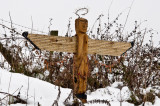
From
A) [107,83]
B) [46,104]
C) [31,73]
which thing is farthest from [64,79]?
[46,104]

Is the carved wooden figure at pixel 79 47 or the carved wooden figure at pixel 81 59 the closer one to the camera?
the carved wooden figure at pixel 79 47

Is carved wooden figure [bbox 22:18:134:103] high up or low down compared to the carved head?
down

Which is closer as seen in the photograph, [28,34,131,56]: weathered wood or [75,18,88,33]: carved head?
[28,34,131,56]: weathered wood

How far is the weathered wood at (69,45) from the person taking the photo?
1830mm

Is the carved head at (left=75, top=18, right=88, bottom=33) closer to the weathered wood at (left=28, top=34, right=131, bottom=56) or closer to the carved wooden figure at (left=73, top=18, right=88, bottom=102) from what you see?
the carved wooden figure at (left=73, top=18, right=88, bottom=102)

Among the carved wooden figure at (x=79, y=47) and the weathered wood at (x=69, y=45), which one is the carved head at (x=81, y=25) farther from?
the weathered wood at (x=69, y=45)

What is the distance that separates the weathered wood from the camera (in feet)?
6.01

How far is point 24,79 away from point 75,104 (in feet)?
2.38

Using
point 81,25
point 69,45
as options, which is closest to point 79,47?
point 69,45

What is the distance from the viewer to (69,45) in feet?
6.45

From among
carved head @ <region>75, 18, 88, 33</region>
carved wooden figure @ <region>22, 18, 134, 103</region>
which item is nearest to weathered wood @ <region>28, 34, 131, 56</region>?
carved wooden figure @ <region>22, 18, 134, 103</region>

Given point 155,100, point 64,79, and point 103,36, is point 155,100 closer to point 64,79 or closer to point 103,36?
point 64,79

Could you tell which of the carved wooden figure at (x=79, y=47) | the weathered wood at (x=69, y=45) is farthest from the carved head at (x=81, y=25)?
the weathered wood at (x=69, y=45)

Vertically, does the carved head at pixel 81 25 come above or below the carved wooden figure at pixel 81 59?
above
